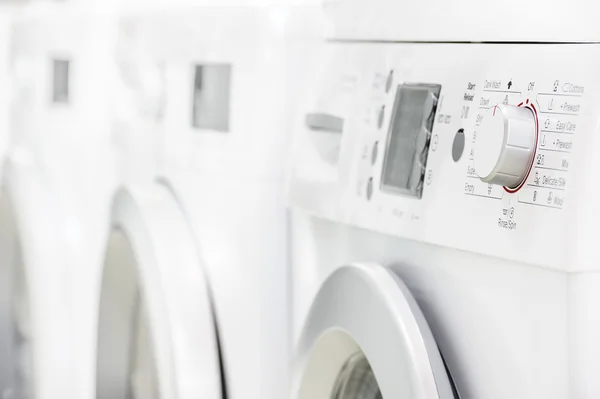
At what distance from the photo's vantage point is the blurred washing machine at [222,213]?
0.80m

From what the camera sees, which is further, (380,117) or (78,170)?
(78,170)

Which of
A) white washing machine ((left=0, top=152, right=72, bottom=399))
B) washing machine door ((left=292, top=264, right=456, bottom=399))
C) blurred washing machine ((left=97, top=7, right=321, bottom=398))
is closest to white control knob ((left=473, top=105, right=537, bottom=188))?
washing machine door ((left=292, top=264, right=456, bottom=399))

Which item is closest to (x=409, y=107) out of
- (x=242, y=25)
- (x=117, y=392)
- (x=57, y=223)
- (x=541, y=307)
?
(x=541, y=307)

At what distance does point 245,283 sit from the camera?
0.82 m

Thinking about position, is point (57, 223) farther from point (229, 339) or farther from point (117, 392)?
point (229, 339)

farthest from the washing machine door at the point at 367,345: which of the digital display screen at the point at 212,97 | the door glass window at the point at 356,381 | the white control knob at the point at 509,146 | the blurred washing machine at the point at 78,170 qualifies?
the blurred washing machine at the point at 78,170

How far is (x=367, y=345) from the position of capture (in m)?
0.56

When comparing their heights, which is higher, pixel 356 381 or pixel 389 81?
pixel 389 81

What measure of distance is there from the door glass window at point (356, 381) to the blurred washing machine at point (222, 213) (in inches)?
5.6

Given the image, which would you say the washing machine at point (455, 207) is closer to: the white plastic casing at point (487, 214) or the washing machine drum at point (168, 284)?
the white plastic casing at point (487, 214)

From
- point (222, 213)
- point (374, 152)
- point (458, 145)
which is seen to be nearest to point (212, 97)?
point (222, 213)

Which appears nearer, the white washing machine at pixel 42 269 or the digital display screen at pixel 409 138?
the digital display screen at pixel 409 138

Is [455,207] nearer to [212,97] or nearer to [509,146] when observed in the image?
[509,146]

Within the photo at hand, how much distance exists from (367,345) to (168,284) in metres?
0.33
